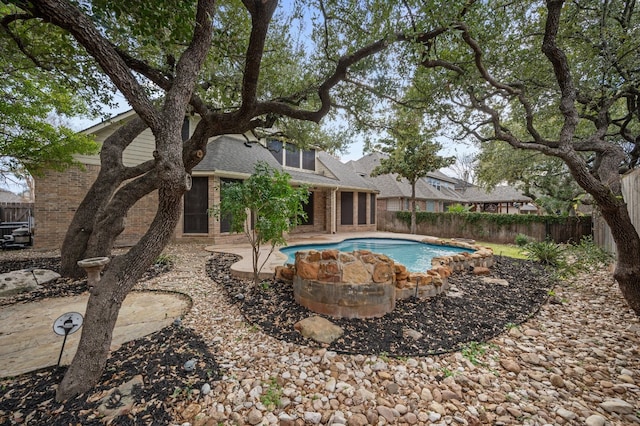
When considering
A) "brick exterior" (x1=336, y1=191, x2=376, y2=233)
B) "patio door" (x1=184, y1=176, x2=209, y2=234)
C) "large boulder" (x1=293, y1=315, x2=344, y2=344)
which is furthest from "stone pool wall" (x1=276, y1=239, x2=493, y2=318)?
"brick exterior" (x1=336, y1=191, x2=376, y2=233)

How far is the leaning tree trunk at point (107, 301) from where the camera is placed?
6.69 ft

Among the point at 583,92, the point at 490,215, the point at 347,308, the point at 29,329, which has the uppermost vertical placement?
the point at 583,92

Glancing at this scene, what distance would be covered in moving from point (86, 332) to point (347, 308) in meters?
2.73

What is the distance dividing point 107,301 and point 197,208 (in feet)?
26.1

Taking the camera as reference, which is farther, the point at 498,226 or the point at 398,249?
the point at 498,226

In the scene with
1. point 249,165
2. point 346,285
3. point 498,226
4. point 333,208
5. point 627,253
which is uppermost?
point 249,165

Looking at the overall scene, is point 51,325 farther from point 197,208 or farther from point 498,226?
point 498,226

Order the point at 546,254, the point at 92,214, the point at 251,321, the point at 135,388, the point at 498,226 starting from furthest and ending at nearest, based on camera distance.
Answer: the point at 498,226 < the point at 546,254 < the point at 92,214 < the point at 251,321 < the point at 135,388

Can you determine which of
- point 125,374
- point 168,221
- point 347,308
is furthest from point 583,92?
point 125,374

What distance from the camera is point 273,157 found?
13.1m

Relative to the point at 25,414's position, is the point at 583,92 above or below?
above

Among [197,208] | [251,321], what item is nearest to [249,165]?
[197,208]

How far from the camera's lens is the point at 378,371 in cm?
243

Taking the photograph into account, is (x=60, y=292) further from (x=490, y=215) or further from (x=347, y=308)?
(x=490, y=215)
